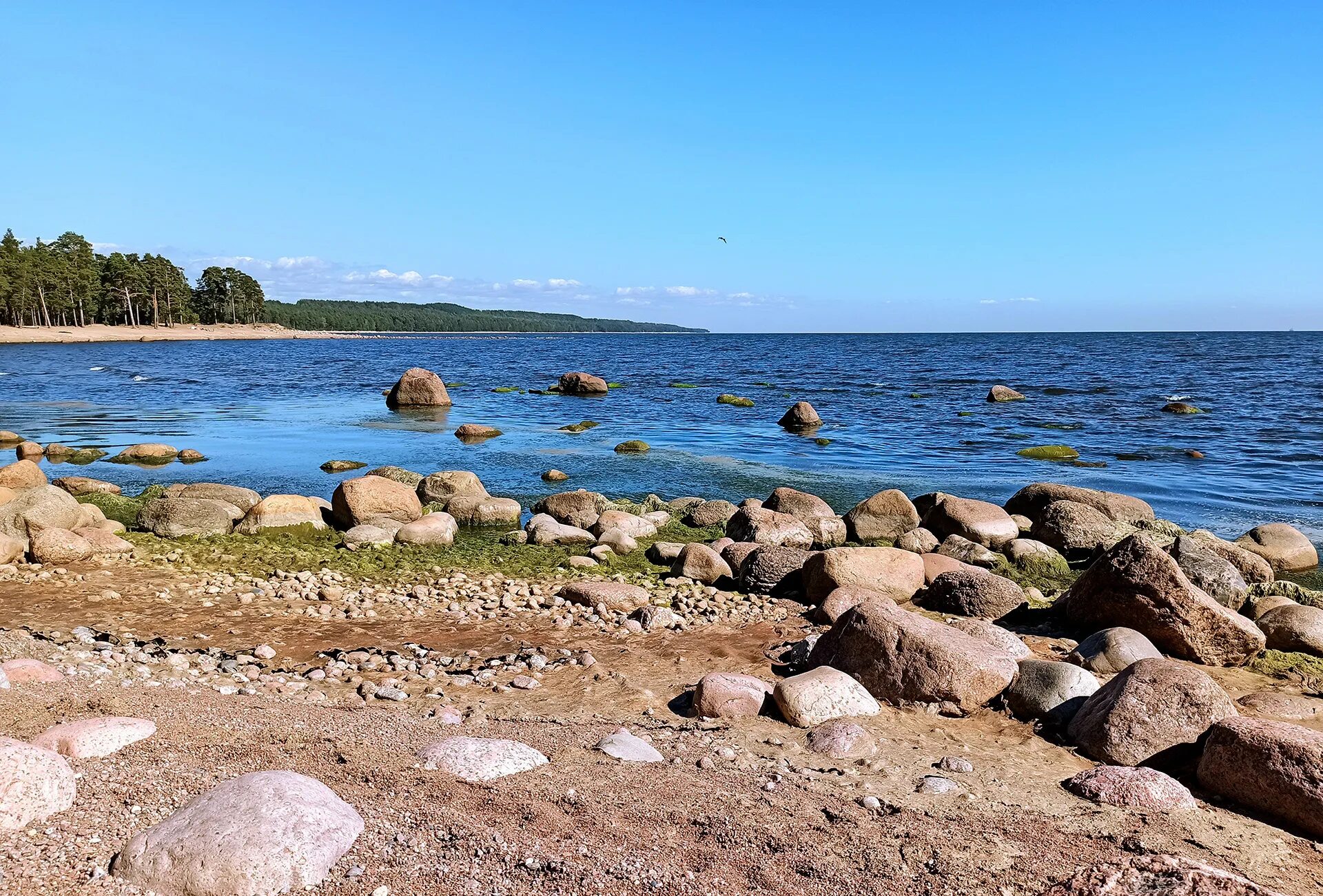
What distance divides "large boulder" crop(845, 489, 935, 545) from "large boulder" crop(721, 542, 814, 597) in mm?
3059

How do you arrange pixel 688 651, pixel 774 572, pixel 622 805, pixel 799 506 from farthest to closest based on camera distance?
pixel 799 506 → pixel 774 572 → pixel 688 651 → pixel 622 805

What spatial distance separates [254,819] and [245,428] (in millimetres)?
24389

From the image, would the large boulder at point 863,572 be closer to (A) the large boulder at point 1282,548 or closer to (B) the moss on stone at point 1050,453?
(A) the large boulder at point 1282,548

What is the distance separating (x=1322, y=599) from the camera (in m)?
9.54

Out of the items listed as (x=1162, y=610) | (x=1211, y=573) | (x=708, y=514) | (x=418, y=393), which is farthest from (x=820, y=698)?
(x=418, y=393)

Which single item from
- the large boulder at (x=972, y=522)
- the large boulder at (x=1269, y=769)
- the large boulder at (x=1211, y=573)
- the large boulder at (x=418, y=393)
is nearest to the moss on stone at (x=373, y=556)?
the large boulder at (x=972, y=522)

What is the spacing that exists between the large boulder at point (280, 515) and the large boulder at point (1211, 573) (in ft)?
36.8

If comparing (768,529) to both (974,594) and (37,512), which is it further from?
(37,512)

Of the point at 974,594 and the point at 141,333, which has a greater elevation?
the point at 141,333

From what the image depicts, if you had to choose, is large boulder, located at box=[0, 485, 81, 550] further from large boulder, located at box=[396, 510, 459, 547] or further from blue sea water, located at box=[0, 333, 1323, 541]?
blue sea water, located at box=[0, 333, 1323, 541]

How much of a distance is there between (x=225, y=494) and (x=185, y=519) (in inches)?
52.0

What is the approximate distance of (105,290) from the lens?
338 feet

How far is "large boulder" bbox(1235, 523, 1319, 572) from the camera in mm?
11250

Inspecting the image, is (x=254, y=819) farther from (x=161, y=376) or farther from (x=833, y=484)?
(x=161, y=376)
